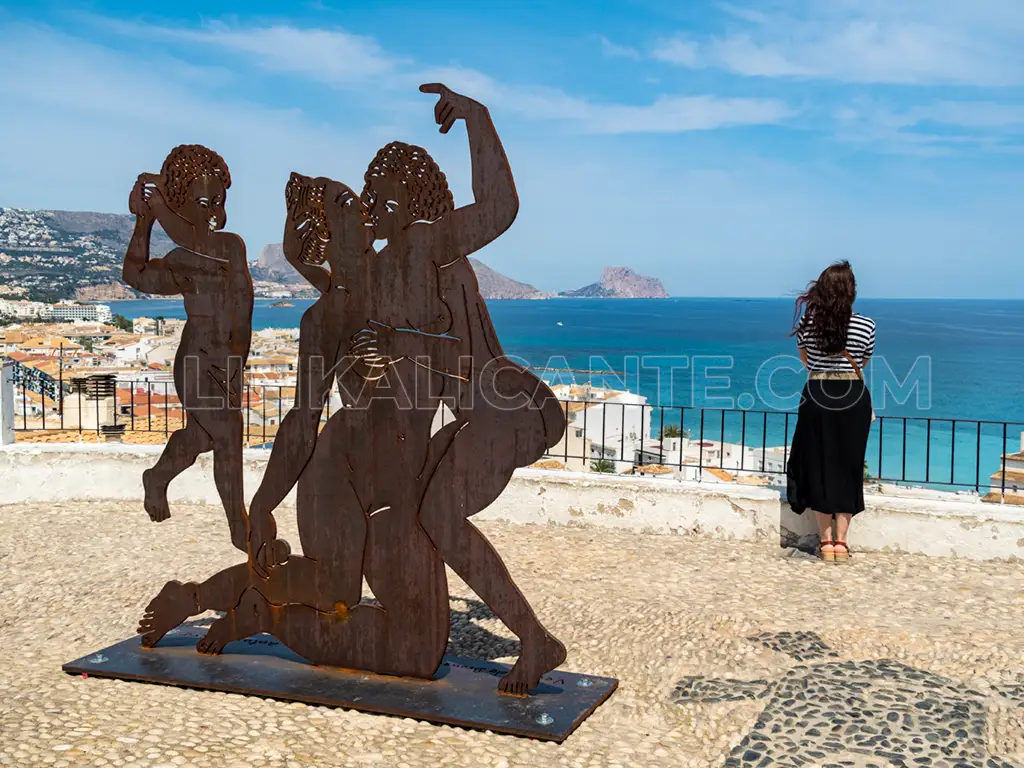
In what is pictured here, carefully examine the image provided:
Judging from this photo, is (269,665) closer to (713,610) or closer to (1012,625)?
(713,610)

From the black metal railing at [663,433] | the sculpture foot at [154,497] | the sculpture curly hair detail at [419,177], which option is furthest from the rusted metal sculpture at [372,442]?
the black metal railing at [663,433]

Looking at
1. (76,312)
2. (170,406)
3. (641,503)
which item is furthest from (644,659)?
(76,312)

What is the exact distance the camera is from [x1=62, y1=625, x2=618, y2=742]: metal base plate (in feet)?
14.9

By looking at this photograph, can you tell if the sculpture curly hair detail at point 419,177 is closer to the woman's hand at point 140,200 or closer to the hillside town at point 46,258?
the woman's hand at point 140,200

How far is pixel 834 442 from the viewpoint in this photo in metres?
7.75

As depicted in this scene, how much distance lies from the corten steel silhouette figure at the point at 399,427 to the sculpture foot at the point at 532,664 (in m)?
0.01

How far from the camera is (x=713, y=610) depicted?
6441 mm

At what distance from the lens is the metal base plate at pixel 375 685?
454 centimetres

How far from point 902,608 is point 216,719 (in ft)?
14.9

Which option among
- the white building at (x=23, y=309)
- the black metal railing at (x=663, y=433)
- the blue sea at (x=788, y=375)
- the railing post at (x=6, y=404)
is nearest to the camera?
the black metal railing at (x=663, y=433)

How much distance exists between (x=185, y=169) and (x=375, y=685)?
2961mm

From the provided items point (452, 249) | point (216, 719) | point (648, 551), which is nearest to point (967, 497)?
point (648, 551)

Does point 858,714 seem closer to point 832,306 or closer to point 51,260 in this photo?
point 832,306

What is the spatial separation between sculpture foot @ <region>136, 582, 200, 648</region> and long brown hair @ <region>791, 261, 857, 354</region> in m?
4.85
